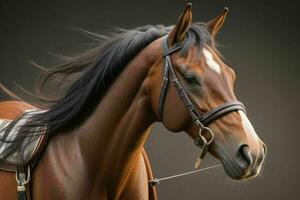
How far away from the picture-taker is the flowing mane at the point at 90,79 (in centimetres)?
164

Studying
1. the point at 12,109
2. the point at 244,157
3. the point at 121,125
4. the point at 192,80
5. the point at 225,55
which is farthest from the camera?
the point at 225,55

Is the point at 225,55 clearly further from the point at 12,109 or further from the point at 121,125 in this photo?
the point at 121,125

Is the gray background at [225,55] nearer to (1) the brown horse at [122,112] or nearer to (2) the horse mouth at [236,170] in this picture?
(1) the brown horse at [122,112]

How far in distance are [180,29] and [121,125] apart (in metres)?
0.35

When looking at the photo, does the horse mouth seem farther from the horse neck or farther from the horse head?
the horse neck

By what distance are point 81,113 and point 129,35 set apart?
0.30 m

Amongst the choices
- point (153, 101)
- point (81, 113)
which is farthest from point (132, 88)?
point (81, 113)

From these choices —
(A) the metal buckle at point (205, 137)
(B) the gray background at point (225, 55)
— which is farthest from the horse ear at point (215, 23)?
(B) the gray background at point (225, 55)

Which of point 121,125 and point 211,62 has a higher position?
point 211,62

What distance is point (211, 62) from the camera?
1.46m

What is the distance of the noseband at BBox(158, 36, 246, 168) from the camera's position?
1387 millimetres

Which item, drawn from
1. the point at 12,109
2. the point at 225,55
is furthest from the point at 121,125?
the point at 225,55

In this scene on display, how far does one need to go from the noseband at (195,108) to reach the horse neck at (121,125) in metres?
0.07

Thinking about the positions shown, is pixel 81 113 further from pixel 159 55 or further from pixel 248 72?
pixel 248 72
